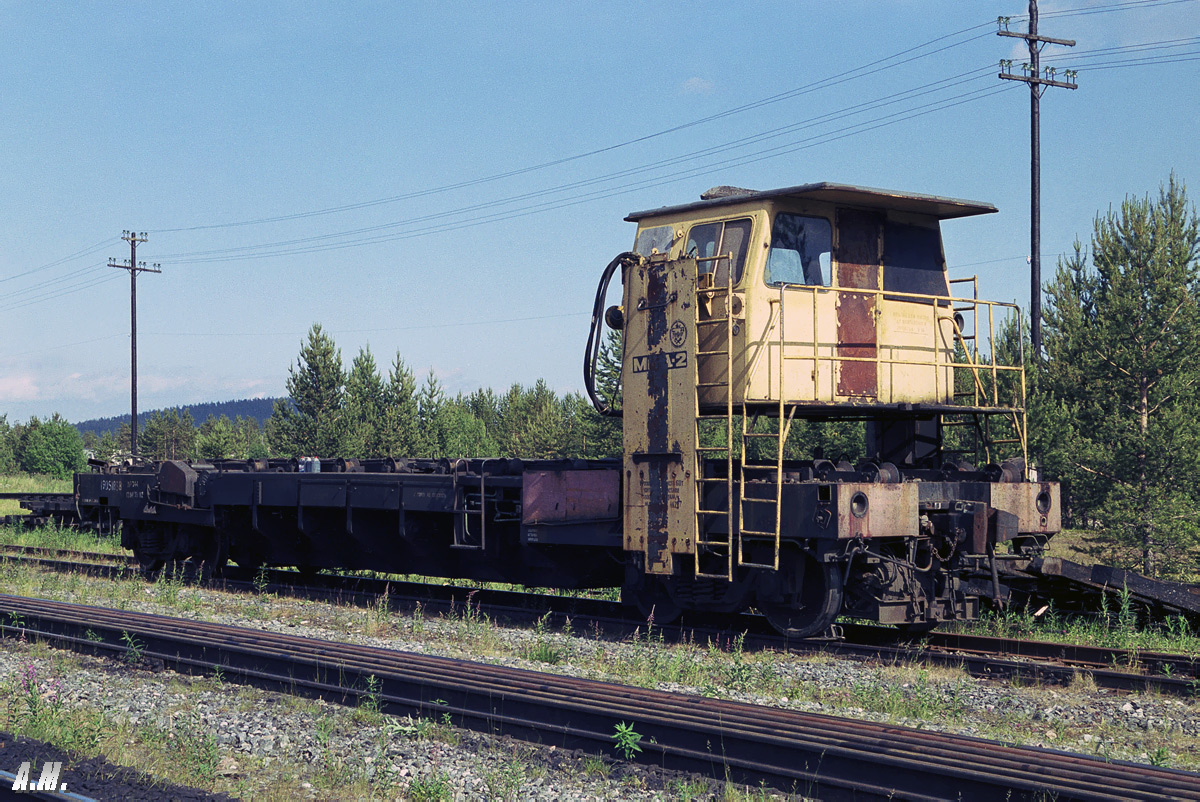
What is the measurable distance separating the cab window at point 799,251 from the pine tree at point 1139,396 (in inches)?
663

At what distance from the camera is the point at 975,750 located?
5613 mm

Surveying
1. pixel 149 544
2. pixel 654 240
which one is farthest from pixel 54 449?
pixel 654 240

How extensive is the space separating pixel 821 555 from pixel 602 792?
4137mm

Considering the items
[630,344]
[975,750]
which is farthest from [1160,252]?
[975,750]

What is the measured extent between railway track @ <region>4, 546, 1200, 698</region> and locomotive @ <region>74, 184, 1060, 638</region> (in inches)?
10.9

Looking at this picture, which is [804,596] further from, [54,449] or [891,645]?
[54,449]

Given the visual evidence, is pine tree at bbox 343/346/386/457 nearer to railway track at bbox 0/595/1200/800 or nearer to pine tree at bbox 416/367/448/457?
pine tree at bbox 416/367/448/457

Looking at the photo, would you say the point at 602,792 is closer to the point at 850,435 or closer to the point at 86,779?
the point at 86,779

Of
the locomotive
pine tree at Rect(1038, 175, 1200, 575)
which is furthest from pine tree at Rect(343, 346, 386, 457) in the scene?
the locomotive

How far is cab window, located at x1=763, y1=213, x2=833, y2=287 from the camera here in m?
10.0

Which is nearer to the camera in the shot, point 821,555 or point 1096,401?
point 821,555

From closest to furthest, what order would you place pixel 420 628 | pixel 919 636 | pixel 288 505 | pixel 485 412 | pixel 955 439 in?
1. pixel 919 636
2. pixel 420 628
3. pixel 288 505
4. pixel 955 439
5. pixel 485 412

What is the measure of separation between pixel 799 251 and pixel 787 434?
179 cm

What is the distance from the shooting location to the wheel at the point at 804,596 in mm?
9516
